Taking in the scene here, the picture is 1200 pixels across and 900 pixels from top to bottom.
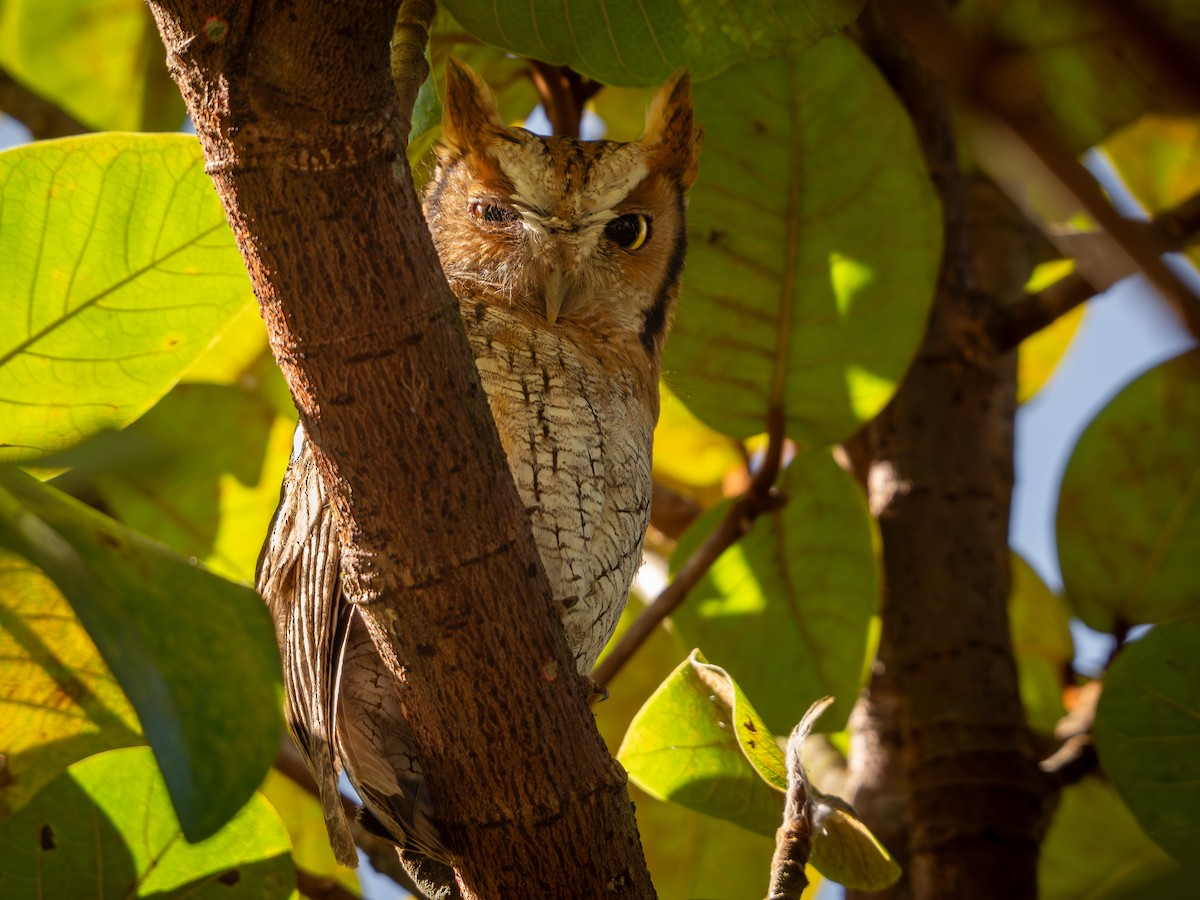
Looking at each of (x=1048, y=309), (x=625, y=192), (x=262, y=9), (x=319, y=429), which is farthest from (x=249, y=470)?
(x=1048, y=309)

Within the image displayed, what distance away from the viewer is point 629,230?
5.65 ft

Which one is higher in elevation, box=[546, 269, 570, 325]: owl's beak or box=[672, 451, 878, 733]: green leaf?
box=[546, 269, 570, 325]: owl's beak

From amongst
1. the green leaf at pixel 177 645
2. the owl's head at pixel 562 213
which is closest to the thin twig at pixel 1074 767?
the owl's head at pixel 562 213

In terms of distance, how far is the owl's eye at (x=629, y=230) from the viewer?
170cm

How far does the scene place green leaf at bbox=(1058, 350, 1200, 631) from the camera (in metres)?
1.85

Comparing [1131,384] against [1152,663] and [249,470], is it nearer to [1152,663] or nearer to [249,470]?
[1152,663]

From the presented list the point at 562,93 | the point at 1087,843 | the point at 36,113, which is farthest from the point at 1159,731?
the point at 36,113

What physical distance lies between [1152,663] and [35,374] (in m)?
1.27

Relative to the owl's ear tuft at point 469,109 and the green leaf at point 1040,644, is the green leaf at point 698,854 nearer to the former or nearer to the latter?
the green leaf at point 1040,644

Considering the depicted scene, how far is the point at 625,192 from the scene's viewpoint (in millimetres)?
1700

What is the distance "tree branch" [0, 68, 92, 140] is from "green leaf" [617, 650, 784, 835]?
1.51m

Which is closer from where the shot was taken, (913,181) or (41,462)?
(41,462)

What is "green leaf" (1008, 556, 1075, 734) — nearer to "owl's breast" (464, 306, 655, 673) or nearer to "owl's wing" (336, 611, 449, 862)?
"owl's breast" (464, 306, 655, 673)

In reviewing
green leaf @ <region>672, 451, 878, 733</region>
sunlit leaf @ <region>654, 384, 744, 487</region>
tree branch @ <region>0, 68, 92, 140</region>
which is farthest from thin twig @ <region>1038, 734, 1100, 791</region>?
tree branch @ <region>0, 68, 92, 140</region>
